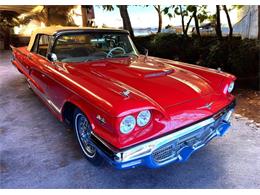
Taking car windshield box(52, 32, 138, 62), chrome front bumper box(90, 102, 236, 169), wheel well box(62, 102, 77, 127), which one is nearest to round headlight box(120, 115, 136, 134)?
chrome front bumper box(90, 102, 236, 169)

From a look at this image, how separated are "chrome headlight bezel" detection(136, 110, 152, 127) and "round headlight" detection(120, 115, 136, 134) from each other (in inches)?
2.0

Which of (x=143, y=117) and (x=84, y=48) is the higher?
(x=84, y=48)

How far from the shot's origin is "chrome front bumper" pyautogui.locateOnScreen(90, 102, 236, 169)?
2037 millimetres

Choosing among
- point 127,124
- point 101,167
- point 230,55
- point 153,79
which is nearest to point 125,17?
point 230,55

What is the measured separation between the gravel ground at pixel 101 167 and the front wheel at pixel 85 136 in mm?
87

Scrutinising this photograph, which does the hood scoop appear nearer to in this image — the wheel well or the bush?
the wheel well

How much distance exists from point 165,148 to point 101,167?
0.77m

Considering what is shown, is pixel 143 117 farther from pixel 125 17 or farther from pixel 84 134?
pixel 125 17

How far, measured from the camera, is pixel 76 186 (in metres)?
2.37

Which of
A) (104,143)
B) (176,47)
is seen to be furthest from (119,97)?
(176,47)

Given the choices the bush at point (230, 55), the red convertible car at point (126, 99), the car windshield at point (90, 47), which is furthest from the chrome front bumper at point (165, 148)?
the bush at point (230, 55)

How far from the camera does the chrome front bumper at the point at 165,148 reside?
204 cm

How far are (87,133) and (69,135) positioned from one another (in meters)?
0.77

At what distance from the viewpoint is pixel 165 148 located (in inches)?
87.4
